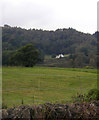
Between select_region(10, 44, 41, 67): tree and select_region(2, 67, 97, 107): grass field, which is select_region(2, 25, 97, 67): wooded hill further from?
select_region(2, 67, 97, 107): grass field

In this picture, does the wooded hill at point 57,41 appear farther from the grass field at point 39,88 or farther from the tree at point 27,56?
the grass field at point 39,88

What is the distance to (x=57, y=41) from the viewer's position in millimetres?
46250

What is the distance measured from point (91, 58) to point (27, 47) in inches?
666

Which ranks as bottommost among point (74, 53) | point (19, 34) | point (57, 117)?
point (57, 117)

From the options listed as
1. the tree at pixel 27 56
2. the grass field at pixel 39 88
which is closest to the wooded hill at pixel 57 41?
the tree at pixel 27 56

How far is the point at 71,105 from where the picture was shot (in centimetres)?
363

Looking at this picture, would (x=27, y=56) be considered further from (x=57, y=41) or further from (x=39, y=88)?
(x=39, y=88)

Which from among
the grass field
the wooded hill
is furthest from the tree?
the grass field

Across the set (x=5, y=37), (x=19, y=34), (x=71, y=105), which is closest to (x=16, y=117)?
(x=71, y=105)

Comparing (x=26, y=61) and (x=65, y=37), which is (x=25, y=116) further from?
(x=65, y=37)

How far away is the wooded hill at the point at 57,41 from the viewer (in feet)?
135

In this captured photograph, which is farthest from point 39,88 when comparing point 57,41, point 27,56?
point 57,41

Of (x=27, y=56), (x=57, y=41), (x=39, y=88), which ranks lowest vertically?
(x=39, y=88)

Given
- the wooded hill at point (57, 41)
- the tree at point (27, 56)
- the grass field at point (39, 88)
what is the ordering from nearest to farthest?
the grass field at point (39, 88), the tree at point (27, 56), the wooded hill at point (57, 41)
